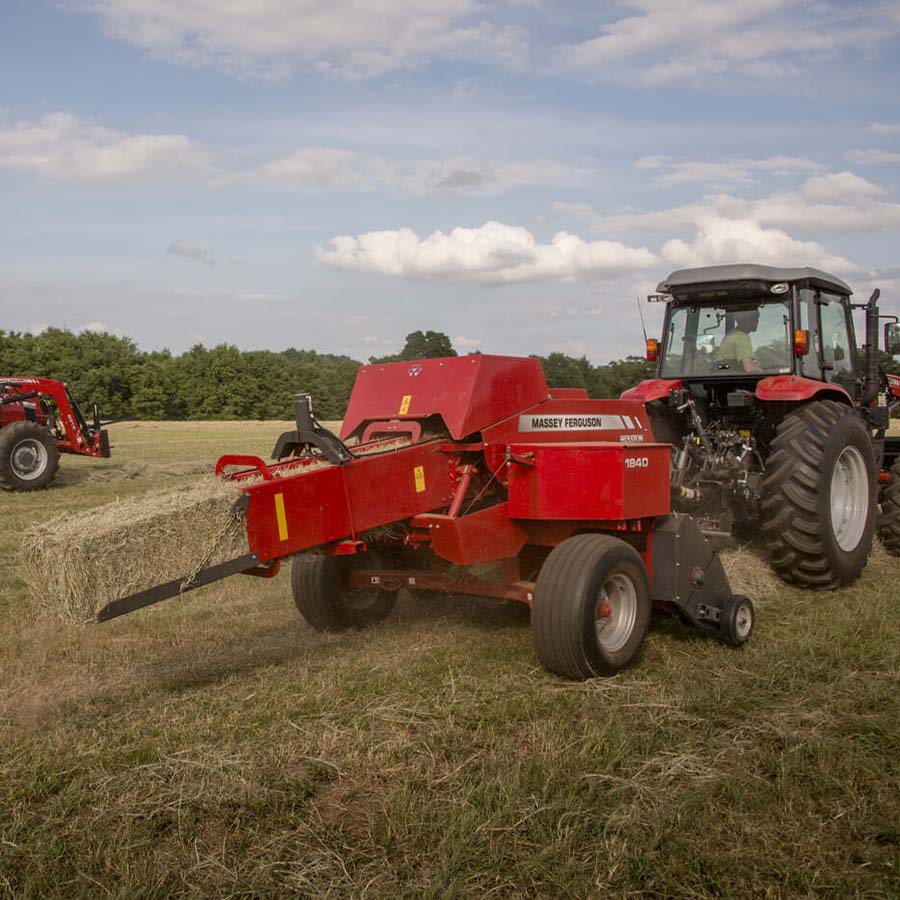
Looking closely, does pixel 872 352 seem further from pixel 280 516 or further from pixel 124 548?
pixel 124 548

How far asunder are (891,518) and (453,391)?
4680 millimetres

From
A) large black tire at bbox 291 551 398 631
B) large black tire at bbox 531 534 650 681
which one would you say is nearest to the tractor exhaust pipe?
large black tire at bbox 531 534 650 681

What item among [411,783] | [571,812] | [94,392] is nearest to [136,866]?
[411,783]

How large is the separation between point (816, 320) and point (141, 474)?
40.7ft

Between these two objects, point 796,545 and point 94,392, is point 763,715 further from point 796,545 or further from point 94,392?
point 94,392

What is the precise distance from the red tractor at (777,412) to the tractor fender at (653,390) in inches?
0.5

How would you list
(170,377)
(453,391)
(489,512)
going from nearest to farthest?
(489,512) → (453,391) → (170,377)

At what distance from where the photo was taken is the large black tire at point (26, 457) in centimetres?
1392

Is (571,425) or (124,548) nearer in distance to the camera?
(124,548)

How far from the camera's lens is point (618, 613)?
5.25 m

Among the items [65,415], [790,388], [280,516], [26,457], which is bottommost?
[280,516]

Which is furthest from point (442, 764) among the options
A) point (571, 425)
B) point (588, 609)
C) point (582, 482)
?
point (571, 425)

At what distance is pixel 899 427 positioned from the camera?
2698cm

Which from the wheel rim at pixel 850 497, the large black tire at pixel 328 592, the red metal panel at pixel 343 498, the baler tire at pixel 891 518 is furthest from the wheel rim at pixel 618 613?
the baler tire at pixel 891 518
